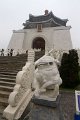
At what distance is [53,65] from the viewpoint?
3607 mm

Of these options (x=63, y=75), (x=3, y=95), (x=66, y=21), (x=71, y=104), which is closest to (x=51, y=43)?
(x=66, y=21)

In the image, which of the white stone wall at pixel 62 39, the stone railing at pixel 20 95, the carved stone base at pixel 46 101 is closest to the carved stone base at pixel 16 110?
the stone railing at pixel 20 95

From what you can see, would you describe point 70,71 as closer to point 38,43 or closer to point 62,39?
point 62,39

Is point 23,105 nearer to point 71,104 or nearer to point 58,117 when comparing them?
point 58,117

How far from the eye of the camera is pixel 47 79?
3.55m

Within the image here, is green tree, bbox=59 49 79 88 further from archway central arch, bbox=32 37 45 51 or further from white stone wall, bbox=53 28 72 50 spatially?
archway central arch, bbox=32 37 45 51

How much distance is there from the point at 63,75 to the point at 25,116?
249 inches

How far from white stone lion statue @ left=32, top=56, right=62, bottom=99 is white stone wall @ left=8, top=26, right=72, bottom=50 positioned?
72.4 feet

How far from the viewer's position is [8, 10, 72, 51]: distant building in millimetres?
26300

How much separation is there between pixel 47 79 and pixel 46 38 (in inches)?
972

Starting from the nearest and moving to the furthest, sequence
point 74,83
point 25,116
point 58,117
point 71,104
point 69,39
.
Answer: point 58,117 < point 25,116 < point 71,104 < point 74,83 < point 69,39

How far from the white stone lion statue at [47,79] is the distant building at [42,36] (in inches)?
868

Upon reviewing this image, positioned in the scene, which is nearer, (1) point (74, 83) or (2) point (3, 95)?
(2) point (3, 95)

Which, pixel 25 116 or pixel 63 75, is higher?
pixel 63 75
